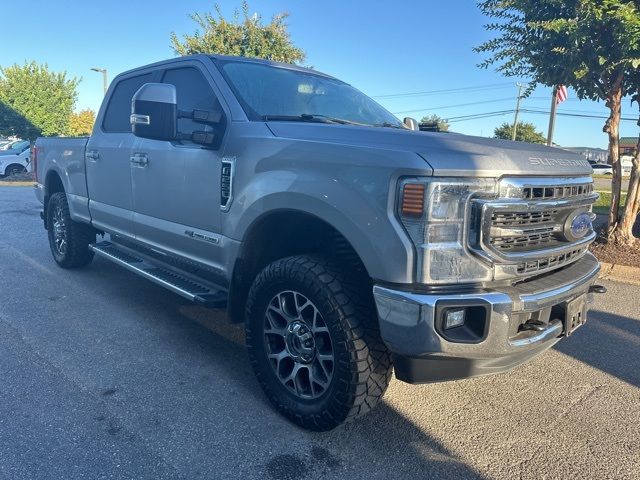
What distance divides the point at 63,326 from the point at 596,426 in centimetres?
394

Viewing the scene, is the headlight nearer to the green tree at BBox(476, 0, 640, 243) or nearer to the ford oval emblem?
the ford oval emblem

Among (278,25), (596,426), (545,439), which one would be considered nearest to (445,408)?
(545,439)

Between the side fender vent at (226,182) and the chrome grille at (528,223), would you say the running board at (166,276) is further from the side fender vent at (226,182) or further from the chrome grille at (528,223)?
the chrome grille at (528,223)

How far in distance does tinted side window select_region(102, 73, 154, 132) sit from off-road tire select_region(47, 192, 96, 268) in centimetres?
125

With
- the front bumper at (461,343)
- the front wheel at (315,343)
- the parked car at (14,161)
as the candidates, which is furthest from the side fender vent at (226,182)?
the parked car at (14,161)

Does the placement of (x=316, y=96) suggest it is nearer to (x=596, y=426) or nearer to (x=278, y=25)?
(x=596, y=426)

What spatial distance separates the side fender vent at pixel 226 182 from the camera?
3158 millimetres

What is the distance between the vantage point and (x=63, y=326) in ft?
13.8

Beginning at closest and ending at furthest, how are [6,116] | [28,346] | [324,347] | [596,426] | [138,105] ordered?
[324,347] → [596,426] → [138,105] → [28,346] → [6,116]

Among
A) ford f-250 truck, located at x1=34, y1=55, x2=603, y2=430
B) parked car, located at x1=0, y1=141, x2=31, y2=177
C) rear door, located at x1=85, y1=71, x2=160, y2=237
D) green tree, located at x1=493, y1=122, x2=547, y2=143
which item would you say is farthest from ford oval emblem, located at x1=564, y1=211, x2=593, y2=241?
green tree, located at x1=493, y1=122, x2=547, y2=143

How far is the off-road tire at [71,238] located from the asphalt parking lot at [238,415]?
1.37 m

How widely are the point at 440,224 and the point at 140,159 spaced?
109 inches

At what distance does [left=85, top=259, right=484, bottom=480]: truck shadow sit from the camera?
2475mm

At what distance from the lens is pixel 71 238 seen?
5684mm
